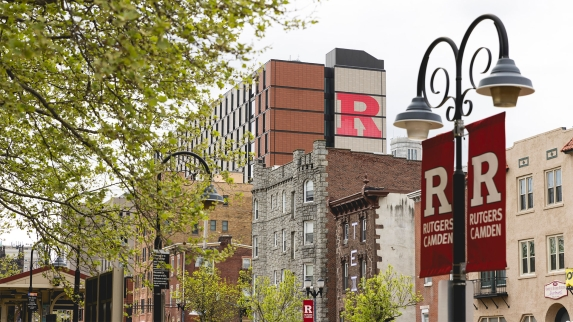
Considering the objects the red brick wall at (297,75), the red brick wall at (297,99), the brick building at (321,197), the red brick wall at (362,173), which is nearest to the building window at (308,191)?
the brick building at (321,197)

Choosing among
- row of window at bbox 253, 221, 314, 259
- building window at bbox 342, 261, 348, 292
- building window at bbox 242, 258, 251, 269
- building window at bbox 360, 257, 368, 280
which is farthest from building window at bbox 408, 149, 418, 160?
building window at bbox 360, 257, 368, 280

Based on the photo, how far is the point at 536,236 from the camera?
46.8 meters

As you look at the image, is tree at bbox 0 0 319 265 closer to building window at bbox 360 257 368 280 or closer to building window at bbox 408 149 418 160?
building window at bbox 360 257 368 280

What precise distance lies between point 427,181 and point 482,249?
1.90 m

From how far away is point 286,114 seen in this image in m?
120

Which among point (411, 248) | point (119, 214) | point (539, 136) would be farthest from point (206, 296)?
point (119, 214)

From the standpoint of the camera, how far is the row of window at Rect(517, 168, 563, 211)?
4556 cm

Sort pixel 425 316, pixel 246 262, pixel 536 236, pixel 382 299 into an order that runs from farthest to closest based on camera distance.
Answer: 1. pixel 246 262
2. pixel 425 316
3. pixel 382 299
4. pixel 536 236

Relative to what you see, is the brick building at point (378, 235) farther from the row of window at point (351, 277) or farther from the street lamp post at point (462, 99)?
the street lamp post at point (462, 99)

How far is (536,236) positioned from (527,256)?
1.30 meters

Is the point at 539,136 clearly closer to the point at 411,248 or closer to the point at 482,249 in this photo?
the point at 411,248

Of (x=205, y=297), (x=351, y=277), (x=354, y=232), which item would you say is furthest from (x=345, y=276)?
(x=205, y=297)

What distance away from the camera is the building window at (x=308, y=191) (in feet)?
247

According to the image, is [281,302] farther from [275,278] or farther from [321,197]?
[275,278]
